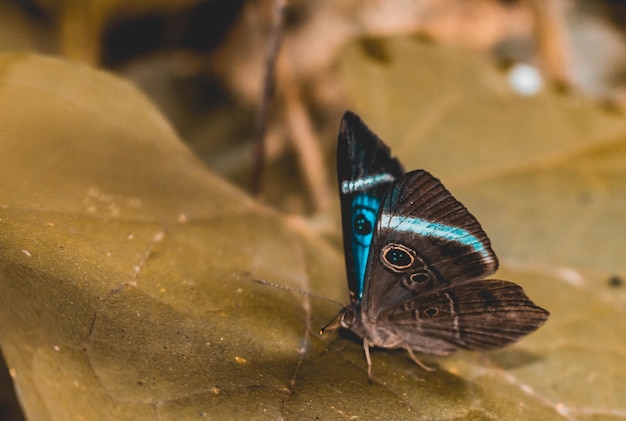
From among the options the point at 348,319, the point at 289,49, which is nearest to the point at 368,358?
the point at 348,319

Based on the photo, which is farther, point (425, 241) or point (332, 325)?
point (332, 325)

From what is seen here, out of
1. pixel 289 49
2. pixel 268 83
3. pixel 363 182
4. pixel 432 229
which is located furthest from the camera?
pixel 289 49

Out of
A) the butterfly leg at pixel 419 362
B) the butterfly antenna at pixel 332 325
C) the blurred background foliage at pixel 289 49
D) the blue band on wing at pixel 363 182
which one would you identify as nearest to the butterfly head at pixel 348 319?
the butterfly antenna at pixel 332 325

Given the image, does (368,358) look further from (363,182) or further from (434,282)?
(363,182)

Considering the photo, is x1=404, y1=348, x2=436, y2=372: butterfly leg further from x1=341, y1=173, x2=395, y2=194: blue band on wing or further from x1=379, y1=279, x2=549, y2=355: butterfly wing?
x1=341, y1=173, x2=395, y2=194: blue band on wing

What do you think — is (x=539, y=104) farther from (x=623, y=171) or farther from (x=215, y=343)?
(x=215, y=343)

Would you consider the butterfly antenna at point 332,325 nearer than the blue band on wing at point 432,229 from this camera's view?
No

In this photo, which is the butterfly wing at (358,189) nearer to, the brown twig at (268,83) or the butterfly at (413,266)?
the butterfly at (413,266)
